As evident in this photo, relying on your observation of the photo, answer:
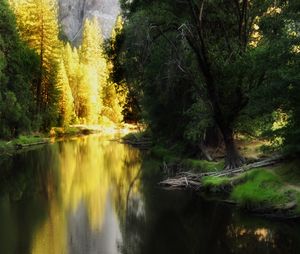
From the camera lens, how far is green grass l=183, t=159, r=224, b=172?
24.3 metres

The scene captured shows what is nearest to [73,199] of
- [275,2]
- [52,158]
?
[275,2]

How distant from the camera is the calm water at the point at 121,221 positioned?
14.8 metres

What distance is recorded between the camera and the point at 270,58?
18.2 metres

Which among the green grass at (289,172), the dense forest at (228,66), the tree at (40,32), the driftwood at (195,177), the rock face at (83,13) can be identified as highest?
the rock face at (83,13)


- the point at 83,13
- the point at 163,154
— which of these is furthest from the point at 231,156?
the point at 83,13

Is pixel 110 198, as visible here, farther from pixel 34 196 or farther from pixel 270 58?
pixel 270 58

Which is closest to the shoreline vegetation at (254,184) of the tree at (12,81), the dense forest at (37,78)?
the dense forest at (37,78)

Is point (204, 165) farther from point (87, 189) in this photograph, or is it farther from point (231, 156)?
point (87, 189)

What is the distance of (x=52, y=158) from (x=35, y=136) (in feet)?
60.7

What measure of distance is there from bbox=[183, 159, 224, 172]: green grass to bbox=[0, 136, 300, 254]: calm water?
86.9 inches

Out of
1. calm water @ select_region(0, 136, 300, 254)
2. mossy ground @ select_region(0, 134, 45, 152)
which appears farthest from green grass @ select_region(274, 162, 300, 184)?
mossy ground @ select_region(0, 134, 45, 152)

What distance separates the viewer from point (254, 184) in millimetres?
18703

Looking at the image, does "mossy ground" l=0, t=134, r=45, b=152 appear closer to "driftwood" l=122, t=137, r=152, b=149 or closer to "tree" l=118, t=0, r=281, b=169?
"driftwood" l=122, t=137, r=152, b=149

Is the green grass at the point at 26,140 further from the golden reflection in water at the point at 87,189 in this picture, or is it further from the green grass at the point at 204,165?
the green grass at the point at 204,165
